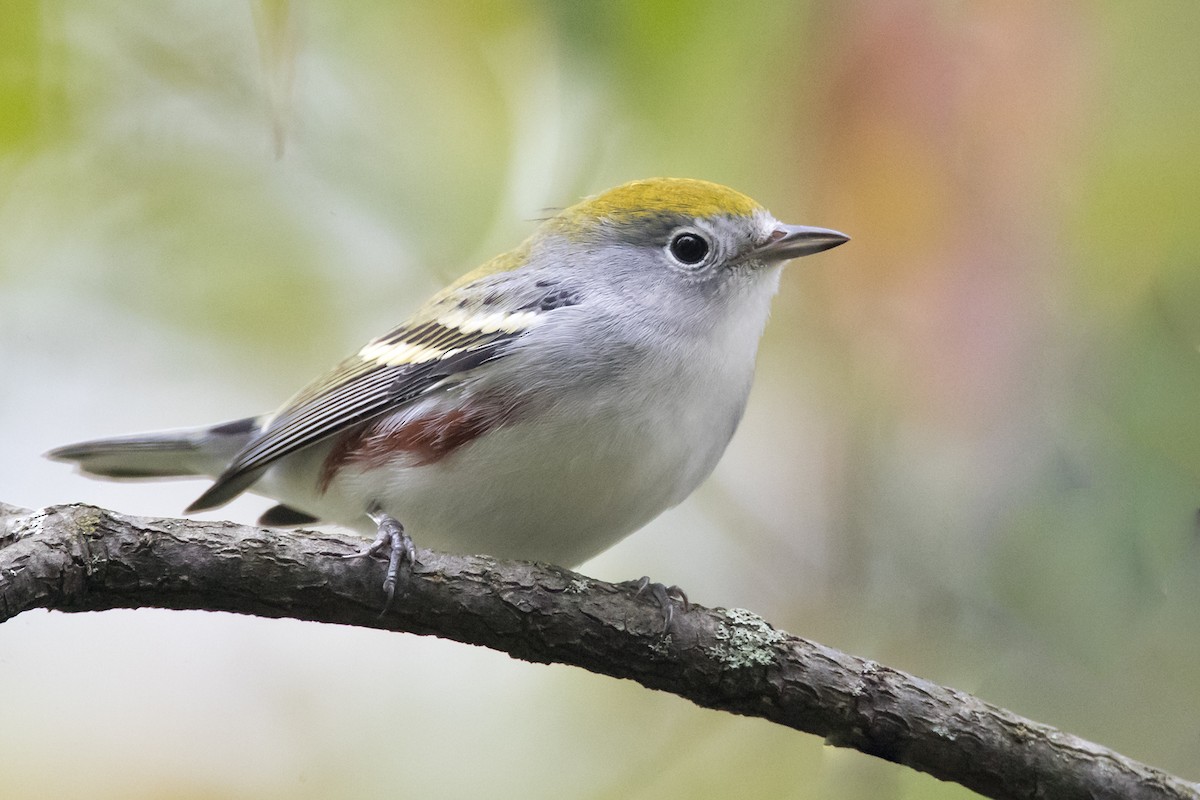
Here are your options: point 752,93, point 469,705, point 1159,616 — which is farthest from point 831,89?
point 469,705

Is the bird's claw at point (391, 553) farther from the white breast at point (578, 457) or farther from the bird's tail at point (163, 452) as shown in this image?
the bird's tail at point (163, 452)

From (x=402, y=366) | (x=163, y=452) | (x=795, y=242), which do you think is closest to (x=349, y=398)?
(x=402, y=366)

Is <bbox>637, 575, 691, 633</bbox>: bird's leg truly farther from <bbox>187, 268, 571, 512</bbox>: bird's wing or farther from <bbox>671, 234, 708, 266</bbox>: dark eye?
<bbox>671, 234, 708, 266</bbox>: dark eye

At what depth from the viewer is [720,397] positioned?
71.7 inches

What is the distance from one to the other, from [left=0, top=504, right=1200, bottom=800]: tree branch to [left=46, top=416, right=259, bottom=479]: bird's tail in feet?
2.32

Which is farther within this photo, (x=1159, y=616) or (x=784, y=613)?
(x=784, y=613)

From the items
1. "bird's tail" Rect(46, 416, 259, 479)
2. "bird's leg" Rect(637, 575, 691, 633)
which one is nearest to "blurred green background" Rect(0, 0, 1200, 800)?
"bird's tail" Rect(46, 416, 259, 479)

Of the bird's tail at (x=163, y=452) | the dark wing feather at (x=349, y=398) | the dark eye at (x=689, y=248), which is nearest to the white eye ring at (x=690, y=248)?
the dark eye at (x=689, y=248)

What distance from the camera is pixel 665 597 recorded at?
1599 millimetres

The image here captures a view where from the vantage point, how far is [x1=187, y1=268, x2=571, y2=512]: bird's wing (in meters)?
1.84

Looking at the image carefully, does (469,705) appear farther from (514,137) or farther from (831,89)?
(831,89)

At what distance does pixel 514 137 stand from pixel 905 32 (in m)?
0.86

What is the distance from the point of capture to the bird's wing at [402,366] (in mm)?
1839

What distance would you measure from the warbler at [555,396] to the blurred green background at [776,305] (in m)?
0.28
